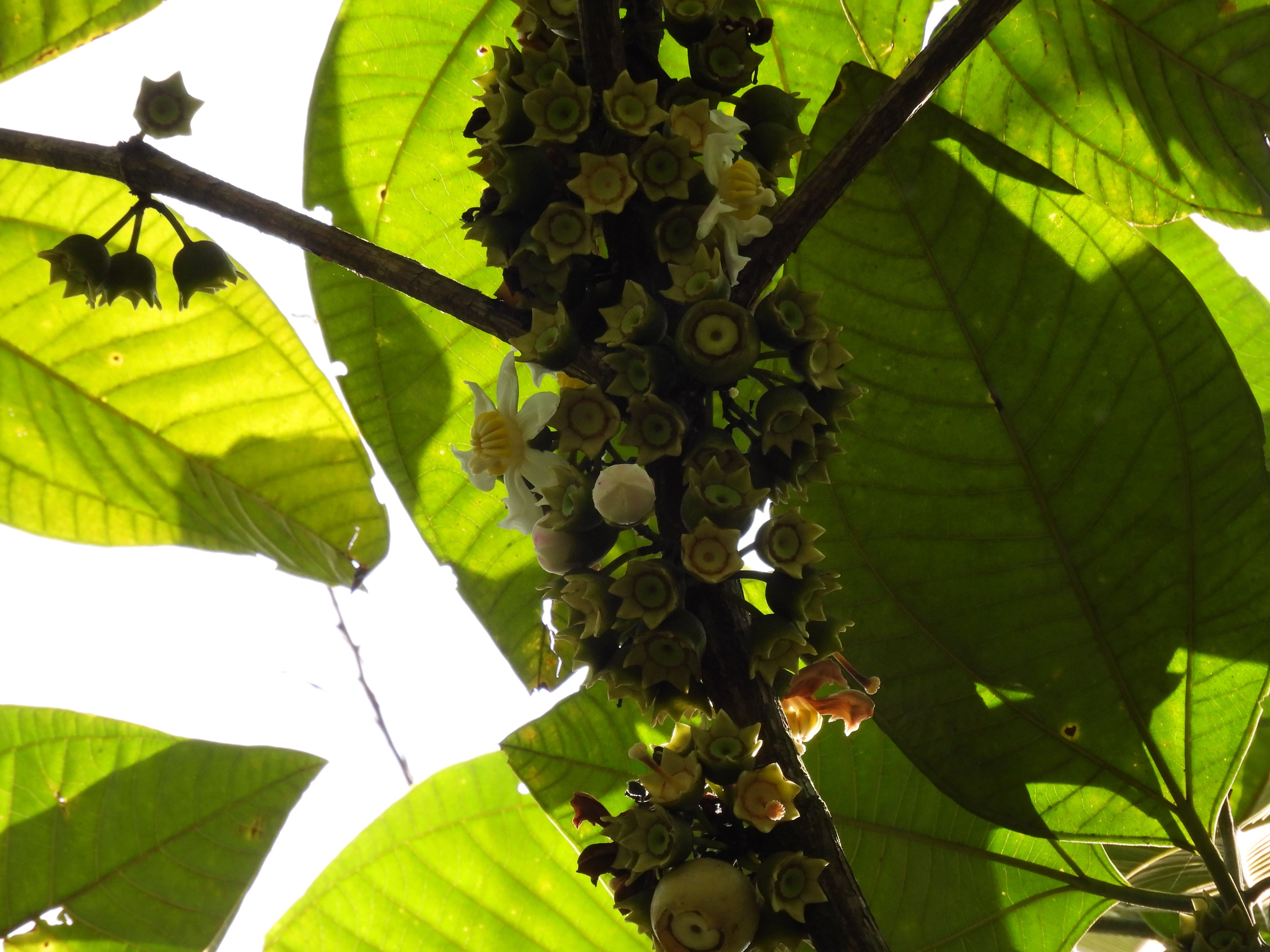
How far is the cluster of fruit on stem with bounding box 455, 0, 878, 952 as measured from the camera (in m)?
0.52

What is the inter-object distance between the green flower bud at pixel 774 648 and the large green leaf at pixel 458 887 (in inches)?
21.1

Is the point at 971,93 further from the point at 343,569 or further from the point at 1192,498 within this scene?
the point at 343,569

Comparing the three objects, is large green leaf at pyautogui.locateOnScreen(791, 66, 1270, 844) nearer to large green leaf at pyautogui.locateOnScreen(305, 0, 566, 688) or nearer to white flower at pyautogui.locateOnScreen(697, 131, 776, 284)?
white flower at pyautogui.locateOnScreen(697, 131, 776, 284)

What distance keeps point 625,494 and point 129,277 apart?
0.39m

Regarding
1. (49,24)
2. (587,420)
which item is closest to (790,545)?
(587,420)

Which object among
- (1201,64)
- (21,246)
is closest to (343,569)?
(21,246)

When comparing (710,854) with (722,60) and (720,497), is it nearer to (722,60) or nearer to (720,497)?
(720,497)

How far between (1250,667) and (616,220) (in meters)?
0.56

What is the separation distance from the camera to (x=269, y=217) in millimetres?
644

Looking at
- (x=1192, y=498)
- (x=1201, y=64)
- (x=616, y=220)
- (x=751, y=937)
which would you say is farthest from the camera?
(x=1201, y=64)

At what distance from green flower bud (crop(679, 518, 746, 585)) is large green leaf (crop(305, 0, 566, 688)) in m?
0.43

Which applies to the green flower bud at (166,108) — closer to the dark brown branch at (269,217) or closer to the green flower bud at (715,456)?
the dark brown branch at (269,217)

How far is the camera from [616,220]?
631mm

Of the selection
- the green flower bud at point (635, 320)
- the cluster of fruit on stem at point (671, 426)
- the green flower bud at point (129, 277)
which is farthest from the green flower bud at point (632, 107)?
the green flower bud at point (129, 277)
